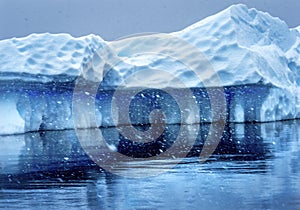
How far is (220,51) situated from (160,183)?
55.1 feet

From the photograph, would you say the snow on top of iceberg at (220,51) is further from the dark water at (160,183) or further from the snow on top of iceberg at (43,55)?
the dark water at (160,183)

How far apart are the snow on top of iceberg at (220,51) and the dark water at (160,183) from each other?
7701mm

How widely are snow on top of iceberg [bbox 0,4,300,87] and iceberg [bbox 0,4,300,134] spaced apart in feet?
0.10

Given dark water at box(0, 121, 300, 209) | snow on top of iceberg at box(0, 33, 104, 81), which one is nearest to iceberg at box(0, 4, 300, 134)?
snow on top of iceberg at box(0, 33, 104, 81)

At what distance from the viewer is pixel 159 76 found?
2409 centimetres

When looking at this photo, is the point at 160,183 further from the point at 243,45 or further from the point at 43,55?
the point at 243,45

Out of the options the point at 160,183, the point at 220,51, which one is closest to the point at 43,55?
the point at 220,51

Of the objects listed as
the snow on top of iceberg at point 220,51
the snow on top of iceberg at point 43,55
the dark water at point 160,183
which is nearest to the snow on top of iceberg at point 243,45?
the snow on top of iceberg at point 220,51

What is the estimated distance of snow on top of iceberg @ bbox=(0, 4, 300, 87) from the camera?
1864 centimetres

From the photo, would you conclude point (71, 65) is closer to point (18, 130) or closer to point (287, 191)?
point (18, 130)

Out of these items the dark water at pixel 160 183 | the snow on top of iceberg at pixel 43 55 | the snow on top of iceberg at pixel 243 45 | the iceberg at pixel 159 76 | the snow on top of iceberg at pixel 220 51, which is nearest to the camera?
the dark water at pixel 160 183

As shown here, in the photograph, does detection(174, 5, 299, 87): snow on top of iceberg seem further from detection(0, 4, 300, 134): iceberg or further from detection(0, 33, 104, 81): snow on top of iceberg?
detection(0, 33, 104, 81): snow on top of iceberg

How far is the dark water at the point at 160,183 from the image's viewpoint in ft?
18.5

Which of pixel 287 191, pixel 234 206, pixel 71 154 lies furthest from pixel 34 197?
pixel 71 154
